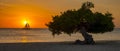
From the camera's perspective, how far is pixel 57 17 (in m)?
36.2

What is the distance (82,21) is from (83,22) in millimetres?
124

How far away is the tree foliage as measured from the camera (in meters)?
35.1

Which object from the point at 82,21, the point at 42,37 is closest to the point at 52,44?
the point at 82,21

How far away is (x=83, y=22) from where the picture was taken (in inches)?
1394

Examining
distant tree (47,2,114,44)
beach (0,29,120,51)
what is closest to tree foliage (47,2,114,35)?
distant tree (47,2,114,44)

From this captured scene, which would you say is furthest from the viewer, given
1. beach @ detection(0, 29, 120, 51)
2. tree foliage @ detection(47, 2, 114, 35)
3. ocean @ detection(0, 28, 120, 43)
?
ocean @ detection(0, 28, 120, 43)

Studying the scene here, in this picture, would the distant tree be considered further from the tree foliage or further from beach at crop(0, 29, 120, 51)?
beach at crop(0, 29, 120, 51)

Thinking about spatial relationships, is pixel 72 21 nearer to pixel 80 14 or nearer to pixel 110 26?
pixel 80 14

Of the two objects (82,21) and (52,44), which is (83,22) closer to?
(82,21)

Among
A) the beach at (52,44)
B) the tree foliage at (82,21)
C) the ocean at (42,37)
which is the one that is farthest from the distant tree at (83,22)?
the ocean at (42,37)

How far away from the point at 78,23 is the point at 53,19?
8.96ft

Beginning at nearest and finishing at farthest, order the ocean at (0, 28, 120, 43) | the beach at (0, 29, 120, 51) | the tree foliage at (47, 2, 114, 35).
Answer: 1. the beach at (0, 29, 120, 51)
2. the tree foliage at (47, 2, 114, 35)
3. the ocean at (0, 28, 120, 43)

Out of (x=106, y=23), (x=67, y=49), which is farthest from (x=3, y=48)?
(x=106, y=23)

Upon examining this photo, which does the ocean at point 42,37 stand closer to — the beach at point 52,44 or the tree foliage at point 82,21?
the beach at point 52,44
